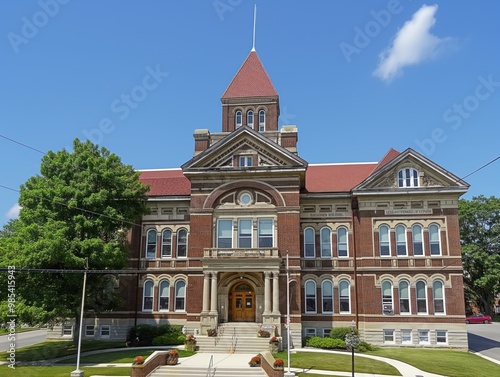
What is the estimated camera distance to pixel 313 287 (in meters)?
32.9

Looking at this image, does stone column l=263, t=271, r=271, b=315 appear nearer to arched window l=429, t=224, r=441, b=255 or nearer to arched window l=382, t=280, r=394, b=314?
arched window l=382, t=280, r=394, b=314

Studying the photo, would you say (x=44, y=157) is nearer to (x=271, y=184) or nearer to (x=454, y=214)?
(x=271, y=184)

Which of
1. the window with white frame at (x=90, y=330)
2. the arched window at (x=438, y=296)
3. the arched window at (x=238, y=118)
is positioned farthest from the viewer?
the arched window at (x=238, y=118)

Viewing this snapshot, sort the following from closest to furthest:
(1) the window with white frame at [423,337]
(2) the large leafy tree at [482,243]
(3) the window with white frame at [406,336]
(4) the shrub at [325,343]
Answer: (4) the shrub at [325,343]
(1) the window with white frame at [423,337]
(3) the window with white frame at [406,336]
(2) the large leafy tree at [482,243]

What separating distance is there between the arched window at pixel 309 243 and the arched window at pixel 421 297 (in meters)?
7.63

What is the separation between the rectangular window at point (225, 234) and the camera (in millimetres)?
32062

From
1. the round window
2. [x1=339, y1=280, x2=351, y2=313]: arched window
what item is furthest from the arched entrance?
[x1=339, y1=280, x2=351, y2=313]: arched window

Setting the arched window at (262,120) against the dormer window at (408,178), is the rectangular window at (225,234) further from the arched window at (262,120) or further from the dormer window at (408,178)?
the dormer window at (408,178)

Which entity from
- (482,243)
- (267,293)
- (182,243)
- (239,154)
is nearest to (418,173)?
(239,154)

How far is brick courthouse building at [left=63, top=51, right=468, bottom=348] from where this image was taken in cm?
3062

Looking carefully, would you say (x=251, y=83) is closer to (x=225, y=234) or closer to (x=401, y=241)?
(x=225, y=234)

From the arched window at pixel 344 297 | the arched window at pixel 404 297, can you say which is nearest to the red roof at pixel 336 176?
the arched window at pixel 344 297

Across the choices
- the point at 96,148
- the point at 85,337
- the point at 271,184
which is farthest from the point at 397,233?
the point at 85,337

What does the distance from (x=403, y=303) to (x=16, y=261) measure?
2497 centimetres
